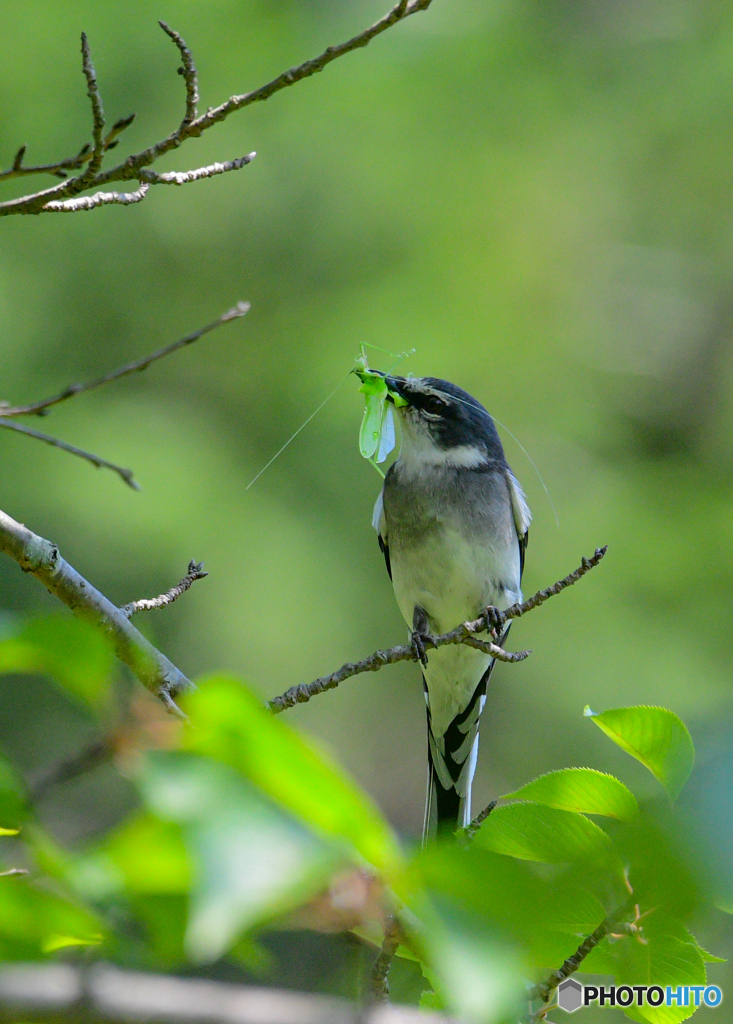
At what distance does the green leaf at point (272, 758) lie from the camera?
718mm

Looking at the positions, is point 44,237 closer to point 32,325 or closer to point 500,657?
point 32,325

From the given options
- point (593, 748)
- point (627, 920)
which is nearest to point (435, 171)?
point (593, 748)

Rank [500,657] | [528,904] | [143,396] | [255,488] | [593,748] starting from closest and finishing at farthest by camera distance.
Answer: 1. [528,904]
2. [500,657]
3. [593,748]
4. [255,488]
5. [143,396]

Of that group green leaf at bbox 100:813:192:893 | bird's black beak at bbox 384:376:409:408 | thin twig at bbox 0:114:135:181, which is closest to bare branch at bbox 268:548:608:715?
bird's black beak at bbox 384:376:409:408

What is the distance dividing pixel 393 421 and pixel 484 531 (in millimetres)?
737

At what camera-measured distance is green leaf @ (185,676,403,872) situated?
2.35 ft

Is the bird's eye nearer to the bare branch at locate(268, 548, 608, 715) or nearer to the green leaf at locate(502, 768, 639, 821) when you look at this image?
the bare branch at locate(268, 548, 608, 715)

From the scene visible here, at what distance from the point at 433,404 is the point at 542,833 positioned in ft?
11.3

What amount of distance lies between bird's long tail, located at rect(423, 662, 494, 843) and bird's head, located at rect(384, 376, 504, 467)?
3.72 ft

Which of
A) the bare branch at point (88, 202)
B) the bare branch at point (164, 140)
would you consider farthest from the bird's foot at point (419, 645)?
the bare branch at point (164, 140)

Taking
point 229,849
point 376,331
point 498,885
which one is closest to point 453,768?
point 498,885

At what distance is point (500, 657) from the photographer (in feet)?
10.7

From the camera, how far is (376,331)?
1087 cm

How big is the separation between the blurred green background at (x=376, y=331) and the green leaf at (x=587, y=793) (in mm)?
7469
